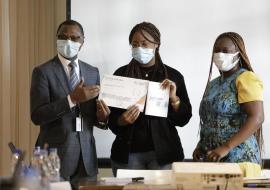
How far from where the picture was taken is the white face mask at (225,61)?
222 centimetres

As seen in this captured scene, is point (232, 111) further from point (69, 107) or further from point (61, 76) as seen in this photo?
point (61, 76)

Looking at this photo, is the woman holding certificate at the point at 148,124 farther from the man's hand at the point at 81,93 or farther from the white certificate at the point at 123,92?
the man's hand at the point at 81,93

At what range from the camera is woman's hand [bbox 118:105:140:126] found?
233 centimetres

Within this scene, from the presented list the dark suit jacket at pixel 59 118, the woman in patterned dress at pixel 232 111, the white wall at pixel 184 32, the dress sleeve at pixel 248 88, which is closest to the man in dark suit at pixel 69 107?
the dark suit jacket at pixel 59 118

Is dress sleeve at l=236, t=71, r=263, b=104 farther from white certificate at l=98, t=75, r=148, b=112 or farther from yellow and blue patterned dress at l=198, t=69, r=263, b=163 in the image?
white certificate at l=98, t=75, r=148, b=112

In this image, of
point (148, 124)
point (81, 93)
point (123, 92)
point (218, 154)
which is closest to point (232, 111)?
point (218, 154)

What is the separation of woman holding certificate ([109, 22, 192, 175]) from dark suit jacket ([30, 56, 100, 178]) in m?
0.19

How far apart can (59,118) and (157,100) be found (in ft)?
1.79

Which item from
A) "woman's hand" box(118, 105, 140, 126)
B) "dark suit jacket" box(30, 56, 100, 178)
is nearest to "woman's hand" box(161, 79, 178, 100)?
"woman's hand" box(118, 105, 140, 126)

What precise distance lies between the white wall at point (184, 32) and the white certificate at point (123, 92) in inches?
36.8

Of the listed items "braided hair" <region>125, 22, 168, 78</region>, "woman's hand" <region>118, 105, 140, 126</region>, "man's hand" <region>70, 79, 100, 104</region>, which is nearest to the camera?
"man's hand" <region>70, 79, 100, 104</region>

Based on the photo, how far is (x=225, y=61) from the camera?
2.22 m

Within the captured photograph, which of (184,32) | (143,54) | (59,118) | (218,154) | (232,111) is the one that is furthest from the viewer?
(184,32)

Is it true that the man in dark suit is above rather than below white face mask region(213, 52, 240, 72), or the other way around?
below
